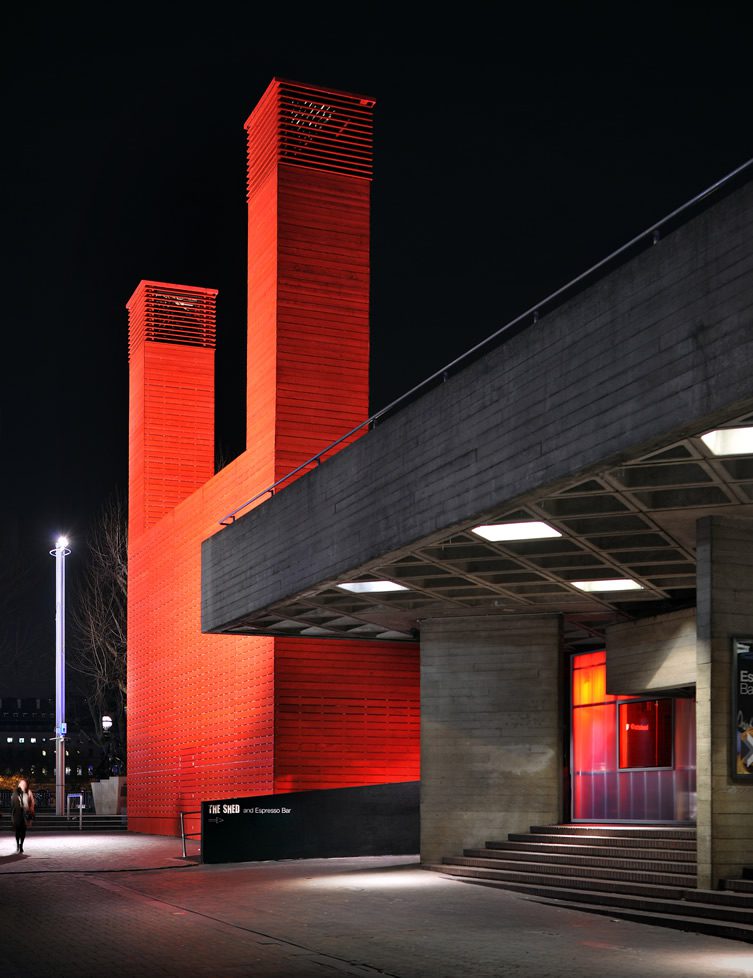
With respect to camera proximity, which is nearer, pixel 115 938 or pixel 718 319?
pixel 718 319

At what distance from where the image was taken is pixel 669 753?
22078 millimetres

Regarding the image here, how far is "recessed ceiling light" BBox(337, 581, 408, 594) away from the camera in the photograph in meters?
19.4

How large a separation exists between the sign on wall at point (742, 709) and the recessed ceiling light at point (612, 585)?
3650 millimetres

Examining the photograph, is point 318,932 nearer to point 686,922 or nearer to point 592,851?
point 686,922

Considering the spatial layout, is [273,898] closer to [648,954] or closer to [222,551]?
[648,954]

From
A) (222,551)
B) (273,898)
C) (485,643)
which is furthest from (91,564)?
(273,898)

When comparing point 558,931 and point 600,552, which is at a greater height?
point 600,552

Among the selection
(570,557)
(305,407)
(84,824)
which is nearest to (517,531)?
Answer: (570,557)

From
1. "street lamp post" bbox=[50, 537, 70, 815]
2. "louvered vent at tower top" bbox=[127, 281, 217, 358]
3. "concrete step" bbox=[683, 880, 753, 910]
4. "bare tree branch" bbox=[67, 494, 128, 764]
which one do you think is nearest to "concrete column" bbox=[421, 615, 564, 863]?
"concrete step" bbox=[683, 880, 753, 910]

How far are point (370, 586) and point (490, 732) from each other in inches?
147

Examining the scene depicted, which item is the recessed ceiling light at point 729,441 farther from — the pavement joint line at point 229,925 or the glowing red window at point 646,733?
the glowing red window at point 646,733

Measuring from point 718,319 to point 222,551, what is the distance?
46.8 feet

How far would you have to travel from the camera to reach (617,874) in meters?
16.7

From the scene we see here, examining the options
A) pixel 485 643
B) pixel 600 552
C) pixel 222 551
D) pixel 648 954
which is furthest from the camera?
pixel 222 551
